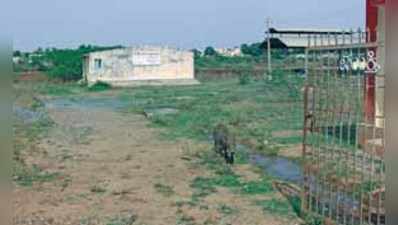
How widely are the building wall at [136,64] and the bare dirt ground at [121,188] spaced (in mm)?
25513

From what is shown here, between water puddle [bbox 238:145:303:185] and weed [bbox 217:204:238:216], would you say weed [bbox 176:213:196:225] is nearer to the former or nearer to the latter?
weed [bbox 217:204:238:216]

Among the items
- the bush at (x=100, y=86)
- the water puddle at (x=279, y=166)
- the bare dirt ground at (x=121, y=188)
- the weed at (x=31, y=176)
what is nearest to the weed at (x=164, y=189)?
the bare dirt ground at (x=121, y=188)

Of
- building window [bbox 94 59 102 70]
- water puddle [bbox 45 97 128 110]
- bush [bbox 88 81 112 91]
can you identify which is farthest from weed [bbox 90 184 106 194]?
building window [bbox 94 59 102 70]

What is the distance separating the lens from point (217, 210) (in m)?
7.21

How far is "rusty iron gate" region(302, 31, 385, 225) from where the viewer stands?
513 cm

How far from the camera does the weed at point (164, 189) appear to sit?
8336 millimetres

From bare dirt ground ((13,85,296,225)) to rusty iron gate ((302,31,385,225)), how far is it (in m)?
0.94

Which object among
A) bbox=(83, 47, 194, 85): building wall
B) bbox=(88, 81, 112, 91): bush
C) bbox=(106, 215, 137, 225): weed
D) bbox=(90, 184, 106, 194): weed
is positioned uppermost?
bbox=(83, 47, 194, 85): building wall

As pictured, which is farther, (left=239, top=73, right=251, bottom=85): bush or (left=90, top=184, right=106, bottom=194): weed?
(left=239, top=73, right=251, bottom=85): bush

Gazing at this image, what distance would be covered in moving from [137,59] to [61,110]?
53.8ft

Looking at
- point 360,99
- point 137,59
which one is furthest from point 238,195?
point 137,59

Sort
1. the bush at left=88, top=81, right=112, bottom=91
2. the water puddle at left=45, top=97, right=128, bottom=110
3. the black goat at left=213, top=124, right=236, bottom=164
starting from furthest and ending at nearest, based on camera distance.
A: the bush at left=88, top=81, right=112, bottom=91, the water puddle at left=45, top=97, right=128, bottom=110, the black goat at left=213, top=124, right=236, bottom=164

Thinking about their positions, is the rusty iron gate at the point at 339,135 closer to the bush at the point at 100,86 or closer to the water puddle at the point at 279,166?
the water puddle at the point at 279,166

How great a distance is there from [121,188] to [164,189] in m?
0.72
